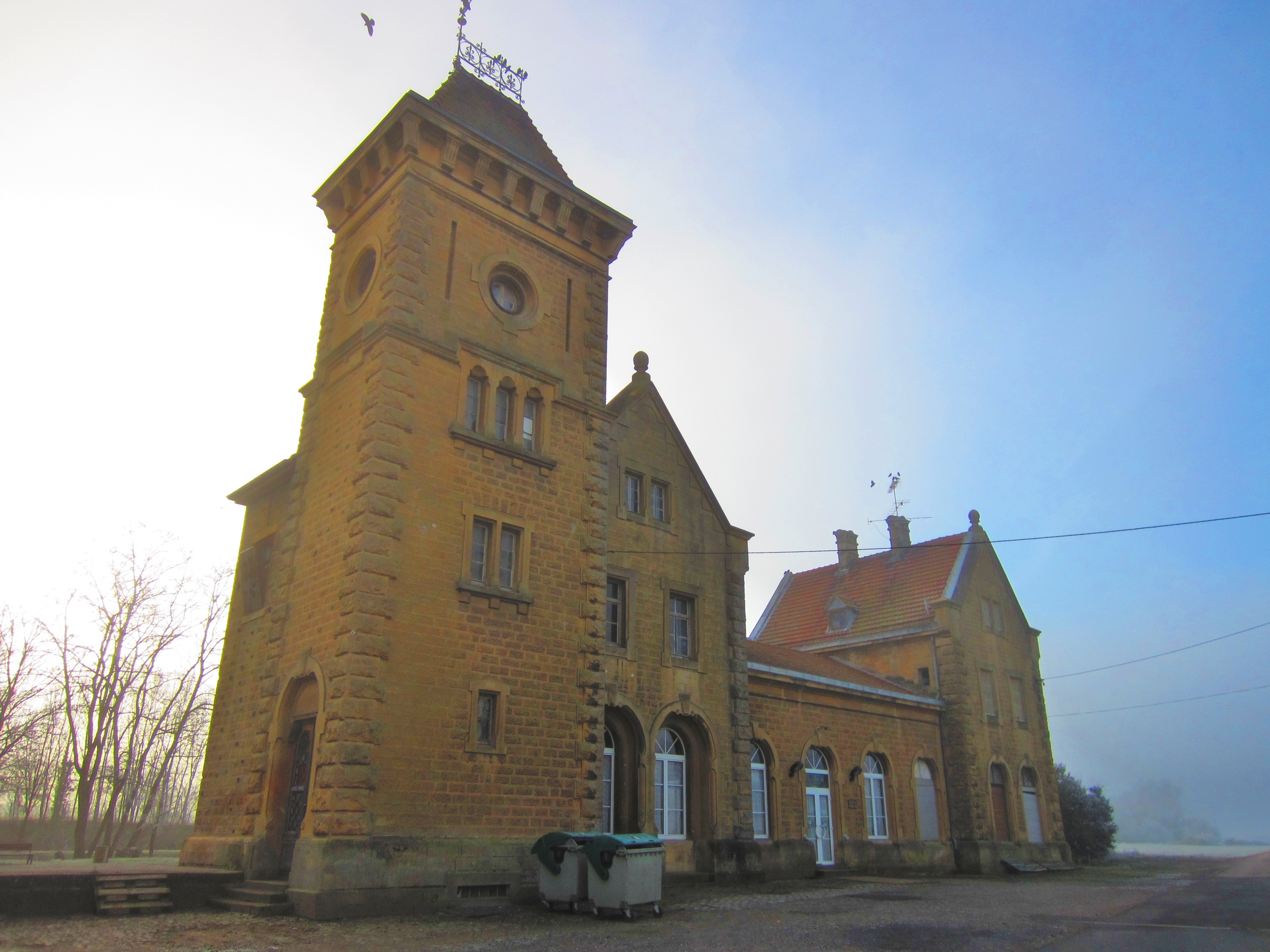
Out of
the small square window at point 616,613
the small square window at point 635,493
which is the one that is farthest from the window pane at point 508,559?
the small square window at point 635,493

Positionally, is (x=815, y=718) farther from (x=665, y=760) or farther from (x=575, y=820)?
(x=575, y=820)

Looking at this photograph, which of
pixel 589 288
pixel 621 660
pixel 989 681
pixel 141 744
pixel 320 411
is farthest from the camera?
pixel 141 744

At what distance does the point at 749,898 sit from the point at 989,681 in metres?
18.0

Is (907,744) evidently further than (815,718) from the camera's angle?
Yes

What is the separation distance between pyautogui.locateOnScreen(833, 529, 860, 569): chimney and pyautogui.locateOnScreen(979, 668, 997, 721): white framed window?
7.04 meters

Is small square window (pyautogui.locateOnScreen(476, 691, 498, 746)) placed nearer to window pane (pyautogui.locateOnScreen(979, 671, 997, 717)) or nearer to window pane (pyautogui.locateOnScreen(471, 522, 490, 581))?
window pane (pyautogui.locateOnScreen(471, 522, 490, 581))

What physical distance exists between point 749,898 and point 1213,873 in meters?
20.4

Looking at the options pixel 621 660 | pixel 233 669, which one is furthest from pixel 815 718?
pixel 233 669

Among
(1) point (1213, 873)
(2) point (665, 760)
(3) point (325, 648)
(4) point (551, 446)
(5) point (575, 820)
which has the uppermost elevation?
(4) point (551, 446)

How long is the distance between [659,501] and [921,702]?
1282 cm

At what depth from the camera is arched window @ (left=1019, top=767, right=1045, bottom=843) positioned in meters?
30.0

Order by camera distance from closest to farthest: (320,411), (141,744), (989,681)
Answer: (320,411) < (989,681) < (141,744)

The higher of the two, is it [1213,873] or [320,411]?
[320,411]

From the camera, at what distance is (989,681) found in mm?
30484
